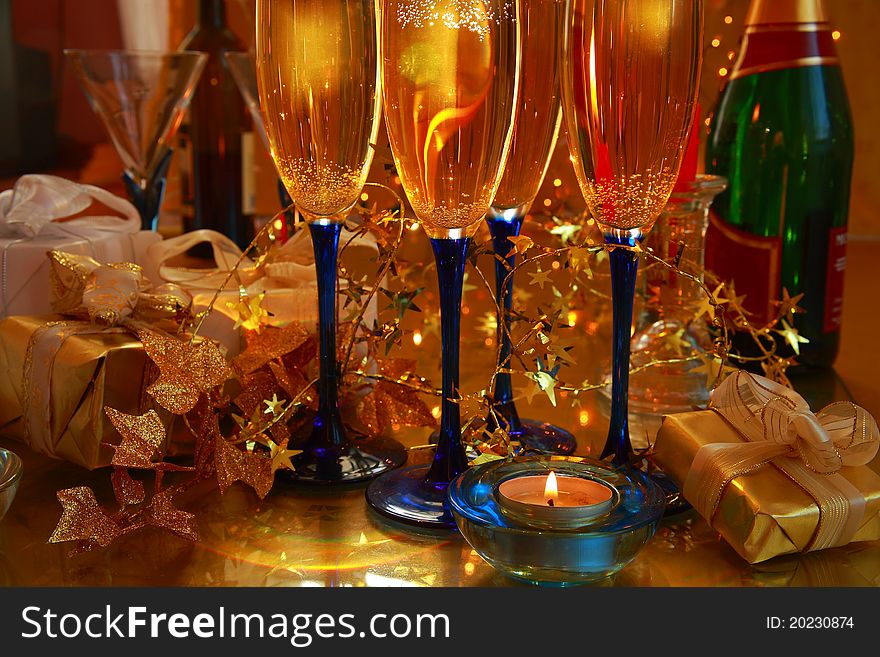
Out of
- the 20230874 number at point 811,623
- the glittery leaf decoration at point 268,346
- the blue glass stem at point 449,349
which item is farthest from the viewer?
the glittery leaf decoration at point 268,346

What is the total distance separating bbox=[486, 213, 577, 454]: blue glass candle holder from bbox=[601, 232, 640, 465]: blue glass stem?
0.20 feet

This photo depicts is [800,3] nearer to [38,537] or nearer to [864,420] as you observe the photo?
[864,420]

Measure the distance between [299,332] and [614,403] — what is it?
0.68 feet

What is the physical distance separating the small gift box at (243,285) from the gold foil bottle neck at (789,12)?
36cm

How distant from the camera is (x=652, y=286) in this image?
2.60 ft

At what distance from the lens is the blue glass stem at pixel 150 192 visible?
1.04 m

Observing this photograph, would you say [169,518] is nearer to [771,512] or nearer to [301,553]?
[301,553]

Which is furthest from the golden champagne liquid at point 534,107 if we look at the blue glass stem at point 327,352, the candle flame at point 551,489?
the candle flame at point 551,489

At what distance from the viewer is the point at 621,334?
0.60 metres

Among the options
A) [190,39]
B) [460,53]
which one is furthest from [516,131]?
[190,39]

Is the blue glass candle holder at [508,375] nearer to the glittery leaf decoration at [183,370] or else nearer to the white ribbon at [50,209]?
the glittery leaf decoration at [183,370]

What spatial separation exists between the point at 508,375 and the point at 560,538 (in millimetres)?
248

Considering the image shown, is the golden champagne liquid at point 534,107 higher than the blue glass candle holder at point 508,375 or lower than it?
higher

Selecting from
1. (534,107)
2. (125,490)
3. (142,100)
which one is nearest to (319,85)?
(534,107)
